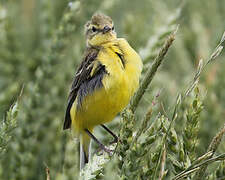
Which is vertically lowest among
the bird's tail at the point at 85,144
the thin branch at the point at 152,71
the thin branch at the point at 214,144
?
the thin branch at the point at 214,144

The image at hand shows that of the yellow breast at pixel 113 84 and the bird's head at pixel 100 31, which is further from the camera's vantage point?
the bird's head at pixel 100 31

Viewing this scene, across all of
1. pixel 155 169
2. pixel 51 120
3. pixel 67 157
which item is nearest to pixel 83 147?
pixel 51 120

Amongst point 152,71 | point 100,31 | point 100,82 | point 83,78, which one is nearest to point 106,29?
point 100,31

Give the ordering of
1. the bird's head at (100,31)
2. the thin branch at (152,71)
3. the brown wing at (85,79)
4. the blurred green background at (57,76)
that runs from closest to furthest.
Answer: the thin branch at (152,71) → the blurred green background at (57,76) → the brown wing at (85,79) → the bird's head at (100,31)

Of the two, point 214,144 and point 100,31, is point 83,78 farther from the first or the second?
point 214,144

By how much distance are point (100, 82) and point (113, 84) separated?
17cm

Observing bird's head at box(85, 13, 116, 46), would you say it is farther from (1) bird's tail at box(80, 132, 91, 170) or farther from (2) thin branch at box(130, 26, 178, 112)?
(2) thin branch at box(130, 26, 178, 112)

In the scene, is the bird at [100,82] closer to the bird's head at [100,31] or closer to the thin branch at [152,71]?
the bird's head at [100,31]

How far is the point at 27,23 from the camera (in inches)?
223

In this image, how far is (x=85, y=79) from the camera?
336cm

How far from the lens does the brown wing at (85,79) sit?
315 cm

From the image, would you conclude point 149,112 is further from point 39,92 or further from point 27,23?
point 27,23

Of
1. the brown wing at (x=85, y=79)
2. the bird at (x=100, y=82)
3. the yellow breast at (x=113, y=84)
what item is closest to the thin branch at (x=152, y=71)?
the bird at (x=100, y=82)

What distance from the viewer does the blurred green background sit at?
281 cm
